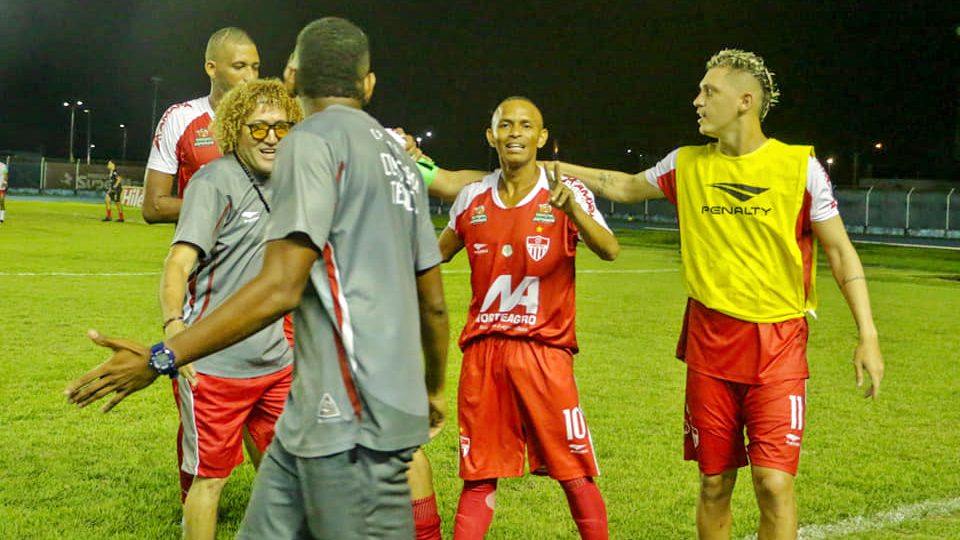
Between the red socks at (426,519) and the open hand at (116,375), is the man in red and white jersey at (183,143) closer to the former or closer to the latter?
the red socks at (426,519)

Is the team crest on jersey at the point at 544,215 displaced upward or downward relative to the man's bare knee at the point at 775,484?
upward

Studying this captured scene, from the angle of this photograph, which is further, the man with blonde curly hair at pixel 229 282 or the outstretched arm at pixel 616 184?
the outstretched arm at pixel 616 184

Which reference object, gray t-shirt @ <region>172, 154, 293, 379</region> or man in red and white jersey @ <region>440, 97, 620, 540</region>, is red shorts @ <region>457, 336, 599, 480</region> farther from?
gray t-shirt @ <region>172, 154, 293, 379</region>

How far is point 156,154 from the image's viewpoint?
18.0ft

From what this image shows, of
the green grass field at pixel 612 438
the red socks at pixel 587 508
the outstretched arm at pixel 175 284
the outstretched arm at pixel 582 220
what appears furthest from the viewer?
the green grass field at pixel 612 438

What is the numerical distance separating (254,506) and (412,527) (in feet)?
1.46

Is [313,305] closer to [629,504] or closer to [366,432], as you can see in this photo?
[366,432]

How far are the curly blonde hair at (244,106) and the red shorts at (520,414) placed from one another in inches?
55.4

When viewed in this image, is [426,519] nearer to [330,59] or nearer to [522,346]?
[522,346]

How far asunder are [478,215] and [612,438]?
336 centimetres

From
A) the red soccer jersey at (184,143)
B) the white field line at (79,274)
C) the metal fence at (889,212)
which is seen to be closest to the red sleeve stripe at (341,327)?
the red soccer jersey at (184,143)

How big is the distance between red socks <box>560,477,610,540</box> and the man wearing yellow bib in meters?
0.50

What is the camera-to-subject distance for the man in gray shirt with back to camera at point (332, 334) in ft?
8.61

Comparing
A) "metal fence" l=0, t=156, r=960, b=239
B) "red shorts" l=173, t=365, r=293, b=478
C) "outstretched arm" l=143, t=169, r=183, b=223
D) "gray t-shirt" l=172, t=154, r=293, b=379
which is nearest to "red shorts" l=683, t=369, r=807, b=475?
"red shorts" l=173, t=365, r=293, b=478
